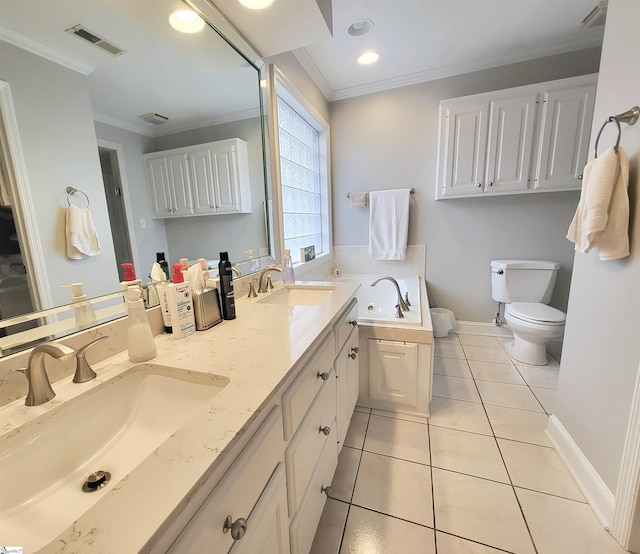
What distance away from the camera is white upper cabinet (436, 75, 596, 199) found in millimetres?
2193

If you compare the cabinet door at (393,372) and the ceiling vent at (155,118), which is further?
the cabinet door at (393,372)

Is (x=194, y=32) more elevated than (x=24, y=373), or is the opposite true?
(x=194, y=32)

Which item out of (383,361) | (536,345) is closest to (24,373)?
(383,361)

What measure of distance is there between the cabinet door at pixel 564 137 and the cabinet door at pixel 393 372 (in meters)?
1.87

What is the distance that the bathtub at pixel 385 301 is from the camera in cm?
184

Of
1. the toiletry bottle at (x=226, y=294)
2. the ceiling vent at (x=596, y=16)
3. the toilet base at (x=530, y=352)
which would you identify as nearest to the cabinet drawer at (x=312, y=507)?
the toiletry bottle at (x=226, y=294)

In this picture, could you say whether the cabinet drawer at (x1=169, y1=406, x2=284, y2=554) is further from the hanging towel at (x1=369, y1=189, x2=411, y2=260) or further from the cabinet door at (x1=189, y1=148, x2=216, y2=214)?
the hanging towel at (x1=369, y1=189, x2=411, y2=260)

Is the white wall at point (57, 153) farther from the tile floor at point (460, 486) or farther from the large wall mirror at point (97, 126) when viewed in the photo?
the tile floor at point (460, 486)

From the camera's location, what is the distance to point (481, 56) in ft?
7.77

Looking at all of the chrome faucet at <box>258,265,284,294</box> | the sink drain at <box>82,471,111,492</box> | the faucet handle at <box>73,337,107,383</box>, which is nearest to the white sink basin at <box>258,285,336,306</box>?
the chrome faucet at <box>258,265,284,294</box>

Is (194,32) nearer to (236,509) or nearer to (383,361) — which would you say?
(236,509)

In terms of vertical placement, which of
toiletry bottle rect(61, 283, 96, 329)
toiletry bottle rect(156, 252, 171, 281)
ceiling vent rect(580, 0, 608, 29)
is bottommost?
toiletry bottle rect(61, 283, 96, 329)

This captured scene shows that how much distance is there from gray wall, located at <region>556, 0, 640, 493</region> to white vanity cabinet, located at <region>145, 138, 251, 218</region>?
65.5 inches

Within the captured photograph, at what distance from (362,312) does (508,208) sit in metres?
1.73
